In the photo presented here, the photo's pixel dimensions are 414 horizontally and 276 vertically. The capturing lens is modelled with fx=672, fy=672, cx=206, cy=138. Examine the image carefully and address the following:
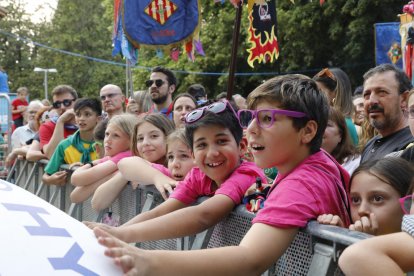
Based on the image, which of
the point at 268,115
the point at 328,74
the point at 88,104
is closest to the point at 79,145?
the point at 88,104

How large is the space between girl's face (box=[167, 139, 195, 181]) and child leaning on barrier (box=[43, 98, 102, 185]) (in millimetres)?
2824

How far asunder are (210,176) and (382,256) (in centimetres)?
169

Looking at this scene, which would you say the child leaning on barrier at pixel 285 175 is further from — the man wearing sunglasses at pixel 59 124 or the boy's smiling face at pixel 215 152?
the man wearing sunglasses at pixel 59 124

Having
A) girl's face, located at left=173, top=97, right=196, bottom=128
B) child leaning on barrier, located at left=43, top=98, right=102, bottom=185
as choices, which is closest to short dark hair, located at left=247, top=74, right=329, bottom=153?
girl's face, located at left=173, top=97, right=196, bottom=128

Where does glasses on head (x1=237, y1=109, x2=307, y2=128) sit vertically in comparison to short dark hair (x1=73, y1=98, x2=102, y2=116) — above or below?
above

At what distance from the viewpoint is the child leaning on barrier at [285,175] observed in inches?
91.4

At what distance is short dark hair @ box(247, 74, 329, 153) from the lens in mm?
2750

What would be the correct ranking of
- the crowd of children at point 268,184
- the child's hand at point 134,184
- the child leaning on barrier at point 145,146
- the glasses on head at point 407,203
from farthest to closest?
the child leaning on barrier at point 145,146 < the child's hand at point 134,184 < the glasses on head at point 407,203 < the crowd of children at point 268,184

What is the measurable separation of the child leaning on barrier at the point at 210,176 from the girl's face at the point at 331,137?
38.3 inches

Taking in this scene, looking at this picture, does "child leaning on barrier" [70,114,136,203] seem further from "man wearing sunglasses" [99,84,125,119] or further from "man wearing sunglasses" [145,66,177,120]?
"man wearing sunglasses" [99,84,125,119]

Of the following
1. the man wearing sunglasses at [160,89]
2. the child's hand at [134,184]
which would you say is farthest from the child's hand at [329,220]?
the man wearing sunglasses at [160,89]

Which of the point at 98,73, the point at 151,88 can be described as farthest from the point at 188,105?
the point at 98,73

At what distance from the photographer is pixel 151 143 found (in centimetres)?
505

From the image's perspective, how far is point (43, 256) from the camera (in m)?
1.79
